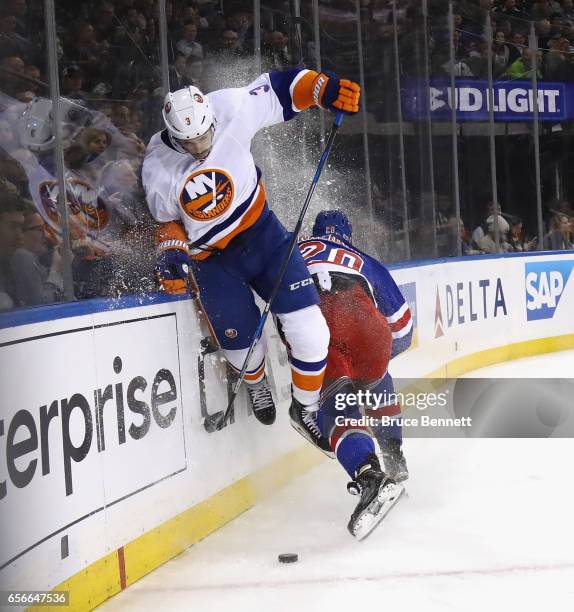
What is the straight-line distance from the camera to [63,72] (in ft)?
10.7

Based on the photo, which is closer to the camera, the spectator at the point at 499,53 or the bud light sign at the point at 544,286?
the bud light sign at the point at 544,286

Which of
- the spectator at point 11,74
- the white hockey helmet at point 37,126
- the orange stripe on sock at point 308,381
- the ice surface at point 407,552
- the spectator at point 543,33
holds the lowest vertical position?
the ice surface at point 407,552

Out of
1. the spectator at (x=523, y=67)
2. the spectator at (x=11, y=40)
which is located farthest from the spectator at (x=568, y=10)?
the spectator at (x=11, y=40)

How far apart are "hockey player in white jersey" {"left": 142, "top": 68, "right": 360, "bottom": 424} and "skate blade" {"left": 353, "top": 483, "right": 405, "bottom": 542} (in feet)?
1.97

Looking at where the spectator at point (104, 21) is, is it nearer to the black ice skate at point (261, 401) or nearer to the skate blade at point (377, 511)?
the black ice skate at point (261, 401)

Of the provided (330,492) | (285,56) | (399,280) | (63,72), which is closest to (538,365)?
(399,280)

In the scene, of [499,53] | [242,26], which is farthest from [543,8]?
[242,26]

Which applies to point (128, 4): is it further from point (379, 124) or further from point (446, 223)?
point (446, 223)

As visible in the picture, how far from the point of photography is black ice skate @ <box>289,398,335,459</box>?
12.6ft

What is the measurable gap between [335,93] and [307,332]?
884 mm

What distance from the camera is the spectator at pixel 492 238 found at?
7827mm

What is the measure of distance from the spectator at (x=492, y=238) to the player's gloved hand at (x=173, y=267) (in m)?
4.65

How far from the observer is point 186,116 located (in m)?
3.37

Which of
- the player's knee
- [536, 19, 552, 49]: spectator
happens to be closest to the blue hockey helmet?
the player's knee
